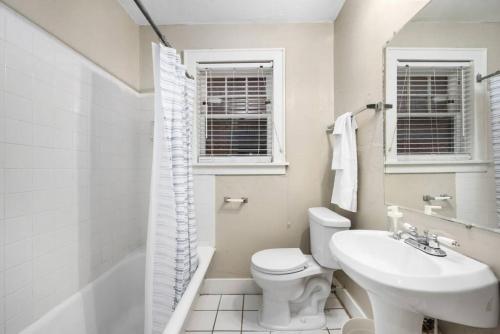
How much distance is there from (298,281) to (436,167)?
1.03 m

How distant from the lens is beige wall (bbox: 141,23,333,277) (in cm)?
192

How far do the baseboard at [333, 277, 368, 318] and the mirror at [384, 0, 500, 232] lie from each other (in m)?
0.84

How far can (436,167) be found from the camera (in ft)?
3.12

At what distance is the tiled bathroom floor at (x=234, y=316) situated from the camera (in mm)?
1494

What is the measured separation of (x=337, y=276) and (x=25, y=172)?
7.06ft

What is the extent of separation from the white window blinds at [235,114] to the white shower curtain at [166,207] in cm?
71

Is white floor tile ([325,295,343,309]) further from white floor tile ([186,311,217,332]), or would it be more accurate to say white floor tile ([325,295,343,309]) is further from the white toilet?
white floor tile ([186,311,217,332])

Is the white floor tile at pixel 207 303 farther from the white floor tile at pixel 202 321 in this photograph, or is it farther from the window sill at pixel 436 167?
the window sill at pixel 436 167

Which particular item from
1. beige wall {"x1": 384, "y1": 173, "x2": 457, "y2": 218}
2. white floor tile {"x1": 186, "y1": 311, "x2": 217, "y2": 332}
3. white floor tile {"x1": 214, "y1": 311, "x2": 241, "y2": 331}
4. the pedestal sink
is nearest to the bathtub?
white floor tile {"x1": 186, "y1": 311, "x2": 217, "y2": 332}

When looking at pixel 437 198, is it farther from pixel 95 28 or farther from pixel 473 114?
pixel 95 28

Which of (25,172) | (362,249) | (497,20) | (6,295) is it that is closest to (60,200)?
(25,172)

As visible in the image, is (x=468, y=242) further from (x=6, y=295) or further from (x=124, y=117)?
(x=124, y=117)

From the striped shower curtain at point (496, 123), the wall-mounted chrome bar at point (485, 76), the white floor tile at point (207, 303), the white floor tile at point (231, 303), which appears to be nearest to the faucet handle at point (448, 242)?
the striped shower curtain at point (496, 123)

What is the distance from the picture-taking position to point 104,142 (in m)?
1.53
